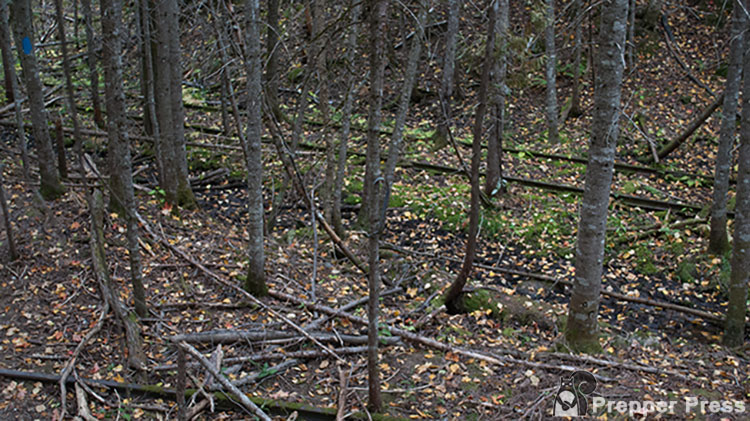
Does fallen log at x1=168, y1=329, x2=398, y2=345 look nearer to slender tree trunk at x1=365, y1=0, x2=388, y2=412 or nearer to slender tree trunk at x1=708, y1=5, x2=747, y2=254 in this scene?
slender tree trunk at x1=365, y1=0, x2=388, y2=412

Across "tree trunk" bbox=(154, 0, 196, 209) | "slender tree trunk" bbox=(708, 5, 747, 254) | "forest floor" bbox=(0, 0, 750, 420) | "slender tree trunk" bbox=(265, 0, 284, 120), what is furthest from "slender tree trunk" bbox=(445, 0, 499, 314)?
"tree trunk" bbox=(154, 0, 196, 209)

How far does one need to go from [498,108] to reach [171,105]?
6.16 metres

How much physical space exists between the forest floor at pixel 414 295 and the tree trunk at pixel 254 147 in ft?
1.28

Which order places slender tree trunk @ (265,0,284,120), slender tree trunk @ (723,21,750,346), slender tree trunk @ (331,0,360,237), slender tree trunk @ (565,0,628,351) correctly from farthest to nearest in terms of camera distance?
slender tree trunk @ (265,0,284,120) → slender tree trunk @ (331,0,360,237) → slender tree trunk @ (723,21,750,346) → slender tree trunk @ (565,0,628,351)

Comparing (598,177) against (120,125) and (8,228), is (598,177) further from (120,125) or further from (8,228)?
(8,228)

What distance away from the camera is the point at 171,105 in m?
10.4

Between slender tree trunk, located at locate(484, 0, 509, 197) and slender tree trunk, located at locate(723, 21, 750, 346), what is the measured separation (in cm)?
422

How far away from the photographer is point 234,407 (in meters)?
6.02

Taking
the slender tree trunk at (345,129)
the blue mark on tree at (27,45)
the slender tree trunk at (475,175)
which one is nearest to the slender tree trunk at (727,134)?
the slender tree trunk at (475,175)

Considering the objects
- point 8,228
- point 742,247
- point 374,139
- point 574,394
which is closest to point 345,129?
point 374,139

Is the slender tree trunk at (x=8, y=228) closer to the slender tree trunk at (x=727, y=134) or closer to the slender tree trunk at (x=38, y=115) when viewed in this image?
the slender tree trunk at (x=38, y=115)

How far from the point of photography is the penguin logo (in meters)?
5.80

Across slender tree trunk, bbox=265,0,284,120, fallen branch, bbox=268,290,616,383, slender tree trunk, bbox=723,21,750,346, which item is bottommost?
fallen branch, bbox=268,290,616,383

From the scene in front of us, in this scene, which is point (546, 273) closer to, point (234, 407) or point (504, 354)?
point (504, 354)
